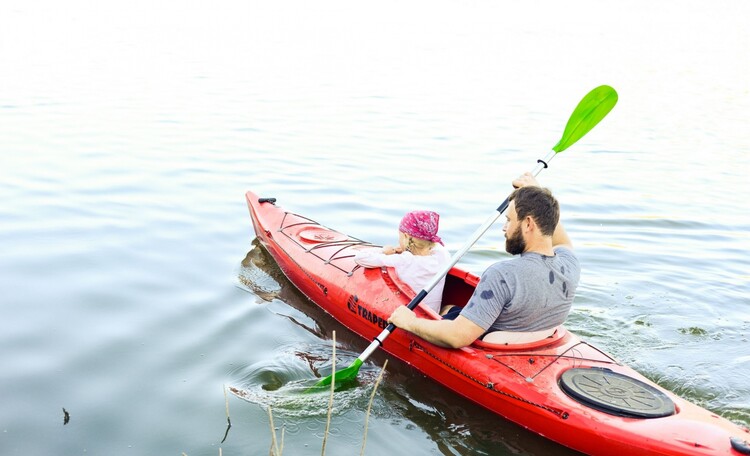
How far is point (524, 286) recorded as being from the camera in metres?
4.31

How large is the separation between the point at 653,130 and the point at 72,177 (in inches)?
388

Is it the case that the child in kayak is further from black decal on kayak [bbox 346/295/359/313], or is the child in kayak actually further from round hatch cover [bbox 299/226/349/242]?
round hatch cover [bbox 299/226/349/242]

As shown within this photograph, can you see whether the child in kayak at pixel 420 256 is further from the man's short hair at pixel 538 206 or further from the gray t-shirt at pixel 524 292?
the man's short hair at pixel 538 206

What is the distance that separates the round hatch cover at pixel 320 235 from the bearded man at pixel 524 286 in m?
2.16

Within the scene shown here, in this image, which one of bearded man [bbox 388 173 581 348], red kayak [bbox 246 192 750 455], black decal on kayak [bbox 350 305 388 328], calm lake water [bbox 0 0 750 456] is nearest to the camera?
red kayak [bbox 246 192 750 455]

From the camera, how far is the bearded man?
4238 mm

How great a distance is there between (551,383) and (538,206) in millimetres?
1033

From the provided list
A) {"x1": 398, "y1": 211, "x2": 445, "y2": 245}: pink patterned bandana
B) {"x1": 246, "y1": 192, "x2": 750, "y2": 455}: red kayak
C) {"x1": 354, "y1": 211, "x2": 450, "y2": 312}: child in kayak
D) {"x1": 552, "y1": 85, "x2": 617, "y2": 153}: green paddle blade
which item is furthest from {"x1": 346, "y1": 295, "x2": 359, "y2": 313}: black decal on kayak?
{"x1": 552, "y1": 85, "x2": 617, "y2": 153}: green paddle blade

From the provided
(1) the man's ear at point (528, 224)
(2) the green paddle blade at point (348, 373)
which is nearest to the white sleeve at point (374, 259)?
(2) the green paddle blade at point (348, 373)

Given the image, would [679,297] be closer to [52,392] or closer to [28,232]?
[52,392]

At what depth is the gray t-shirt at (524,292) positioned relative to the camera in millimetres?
4305

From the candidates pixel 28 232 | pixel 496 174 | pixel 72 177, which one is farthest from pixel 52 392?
pixel 496 174

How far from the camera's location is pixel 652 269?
23.6ft

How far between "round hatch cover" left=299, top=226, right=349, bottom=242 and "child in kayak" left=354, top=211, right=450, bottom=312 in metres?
1.25
